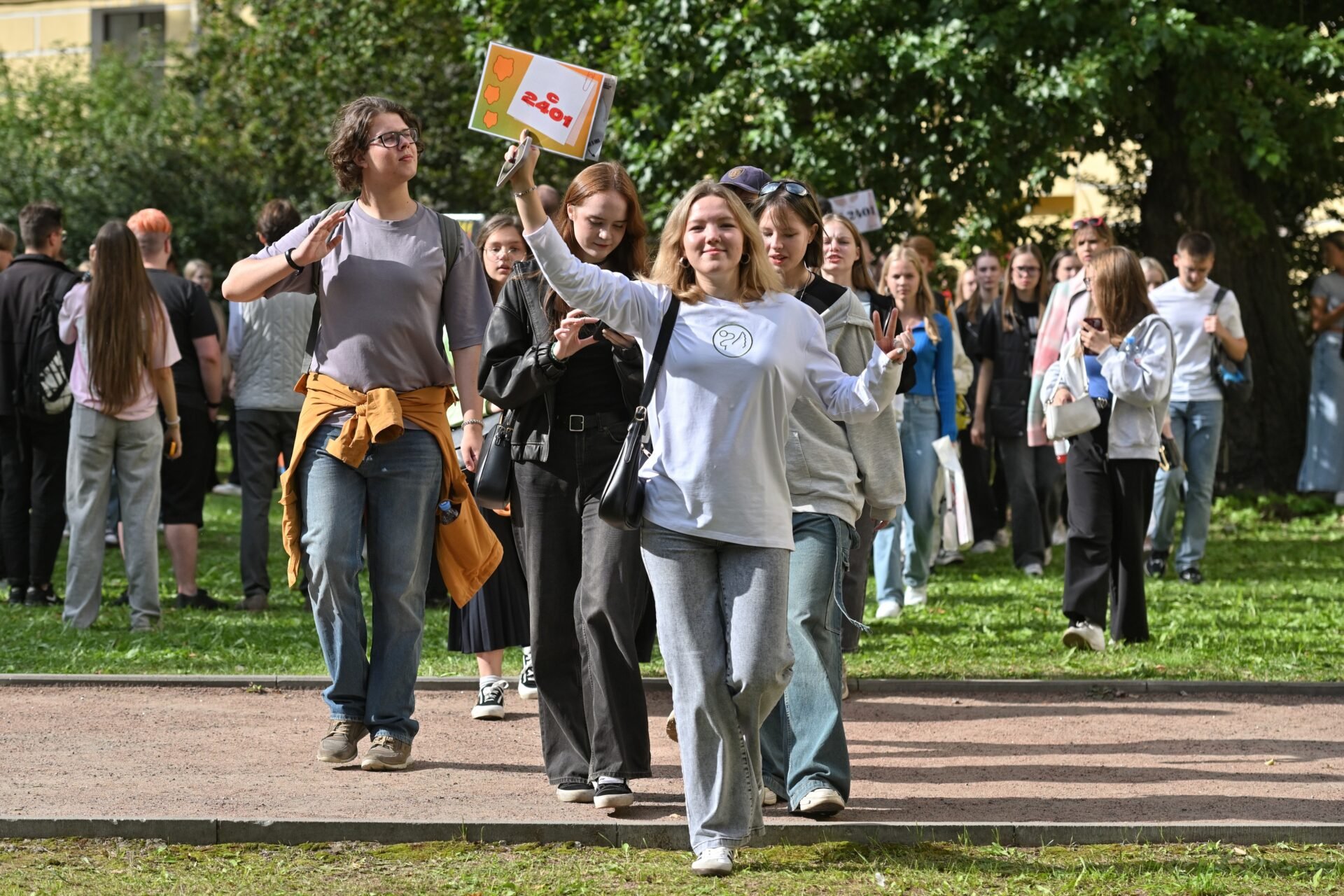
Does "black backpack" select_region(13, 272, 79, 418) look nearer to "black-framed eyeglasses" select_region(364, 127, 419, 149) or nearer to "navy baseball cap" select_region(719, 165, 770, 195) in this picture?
"black-framed eyeglasses" select_region(364, 127, 419, 149)

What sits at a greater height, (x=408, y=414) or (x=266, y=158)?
(x=266, y=158)

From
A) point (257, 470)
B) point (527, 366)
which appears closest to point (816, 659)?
point (527, 366)

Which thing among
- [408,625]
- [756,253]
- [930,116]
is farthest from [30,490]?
[930,116]

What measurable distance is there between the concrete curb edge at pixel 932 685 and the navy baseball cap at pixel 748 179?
8.11 feet

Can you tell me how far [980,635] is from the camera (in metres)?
9.51

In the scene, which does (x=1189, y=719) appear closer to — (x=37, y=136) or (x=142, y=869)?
(x=142, y=869)

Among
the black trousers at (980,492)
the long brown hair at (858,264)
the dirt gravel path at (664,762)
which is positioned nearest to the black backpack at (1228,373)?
the black trousers at (980,492)

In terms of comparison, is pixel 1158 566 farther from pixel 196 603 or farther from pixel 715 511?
pixel 715 511

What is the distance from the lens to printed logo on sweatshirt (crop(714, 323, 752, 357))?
192 inches

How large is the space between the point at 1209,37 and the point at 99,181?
19118 mm

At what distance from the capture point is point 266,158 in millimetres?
28125

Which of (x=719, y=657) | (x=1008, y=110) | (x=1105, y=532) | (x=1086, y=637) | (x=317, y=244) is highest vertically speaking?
(x=1008, y=110)

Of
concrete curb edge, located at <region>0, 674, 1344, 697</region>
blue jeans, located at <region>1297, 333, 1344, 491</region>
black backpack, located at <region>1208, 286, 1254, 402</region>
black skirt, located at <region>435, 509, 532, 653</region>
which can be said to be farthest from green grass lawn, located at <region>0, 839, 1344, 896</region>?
blue jeans, located at <region>1297, 333, 1344, 491</region>

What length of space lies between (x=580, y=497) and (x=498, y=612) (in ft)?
6.15
